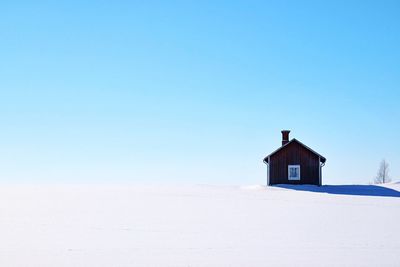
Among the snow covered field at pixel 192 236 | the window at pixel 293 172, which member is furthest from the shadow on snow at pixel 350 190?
the snow covered field at pixel 192 236

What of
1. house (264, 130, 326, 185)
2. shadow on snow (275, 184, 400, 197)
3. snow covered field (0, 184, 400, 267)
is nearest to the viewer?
Answer: snow covered field (0, 184, 400, 267)

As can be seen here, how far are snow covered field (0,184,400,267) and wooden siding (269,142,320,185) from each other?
17.5 metres

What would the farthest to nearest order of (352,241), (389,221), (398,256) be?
(389,221), (352,241), (398,256)

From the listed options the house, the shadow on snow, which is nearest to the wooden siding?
→ the house

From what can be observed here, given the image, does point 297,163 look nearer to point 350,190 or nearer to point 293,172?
point 293,172

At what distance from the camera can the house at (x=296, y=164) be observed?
38.3 metres

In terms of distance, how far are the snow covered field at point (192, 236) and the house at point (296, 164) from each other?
688 inches

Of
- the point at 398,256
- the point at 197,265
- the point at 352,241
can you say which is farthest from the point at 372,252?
the point at 197,265

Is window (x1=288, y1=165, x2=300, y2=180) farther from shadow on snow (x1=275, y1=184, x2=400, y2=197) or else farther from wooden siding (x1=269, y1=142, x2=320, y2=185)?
shadow on snow (x1=275, y1=184, x2=400, y2=197)

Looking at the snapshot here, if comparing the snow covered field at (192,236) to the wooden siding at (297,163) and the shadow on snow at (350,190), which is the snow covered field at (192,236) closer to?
the shadow on snow at (350,190)

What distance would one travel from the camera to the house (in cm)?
3828

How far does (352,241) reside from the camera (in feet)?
39.9

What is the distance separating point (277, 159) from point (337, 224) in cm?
2317

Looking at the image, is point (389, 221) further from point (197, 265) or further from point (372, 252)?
point (197, 265)
